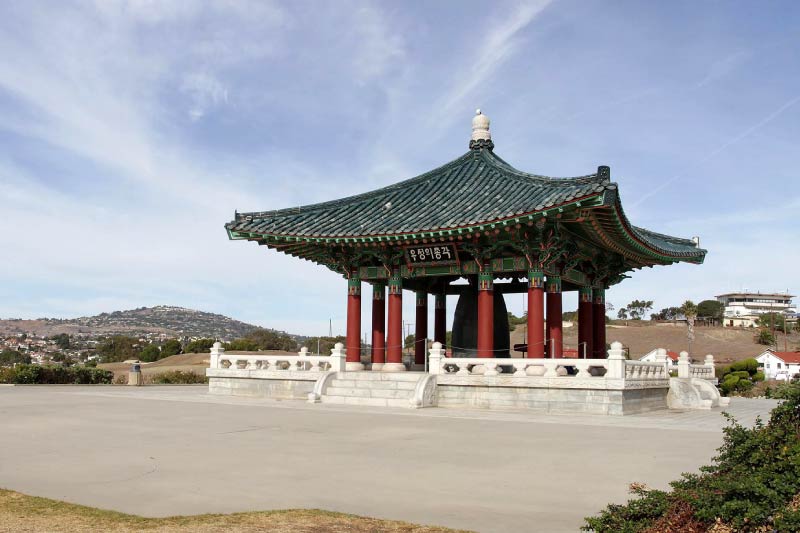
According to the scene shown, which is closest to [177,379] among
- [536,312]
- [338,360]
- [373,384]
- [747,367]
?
[338,360]

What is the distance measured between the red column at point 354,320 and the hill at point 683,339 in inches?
2595

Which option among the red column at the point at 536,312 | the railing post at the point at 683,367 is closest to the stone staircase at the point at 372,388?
the red column at the point at 536,312

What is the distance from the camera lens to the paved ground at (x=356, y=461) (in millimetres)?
7785

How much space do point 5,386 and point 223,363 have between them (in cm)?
1185

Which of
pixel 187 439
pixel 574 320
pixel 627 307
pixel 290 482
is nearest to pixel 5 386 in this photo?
pixel 187 439

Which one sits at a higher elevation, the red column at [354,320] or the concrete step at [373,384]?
the red column at [354,320]

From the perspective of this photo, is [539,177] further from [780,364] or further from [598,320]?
[780,364]

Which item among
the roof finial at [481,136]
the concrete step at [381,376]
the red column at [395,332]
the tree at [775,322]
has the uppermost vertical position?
the roof finial at [481,136]

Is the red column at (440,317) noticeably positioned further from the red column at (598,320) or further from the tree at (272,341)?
the tree at (272,341)

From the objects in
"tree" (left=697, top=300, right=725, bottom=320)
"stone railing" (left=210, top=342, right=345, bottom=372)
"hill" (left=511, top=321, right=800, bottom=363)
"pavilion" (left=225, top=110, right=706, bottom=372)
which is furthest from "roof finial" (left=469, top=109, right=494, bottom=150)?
"tree" (left=697, top=300, right=725, bottom=320)

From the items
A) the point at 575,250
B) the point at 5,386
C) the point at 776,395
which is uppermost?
the point at 575,250

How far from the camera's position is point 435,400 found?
863 inches

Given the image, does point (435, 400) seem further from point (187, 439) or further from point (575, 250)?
point (187, 439)

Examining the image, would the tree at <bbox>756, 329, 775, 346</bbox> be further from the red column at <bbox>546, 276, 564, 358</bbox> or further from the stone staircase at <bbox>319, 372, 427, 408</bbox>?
the stone staircase at <bbox>319, 372, 427, 408</bbox>
